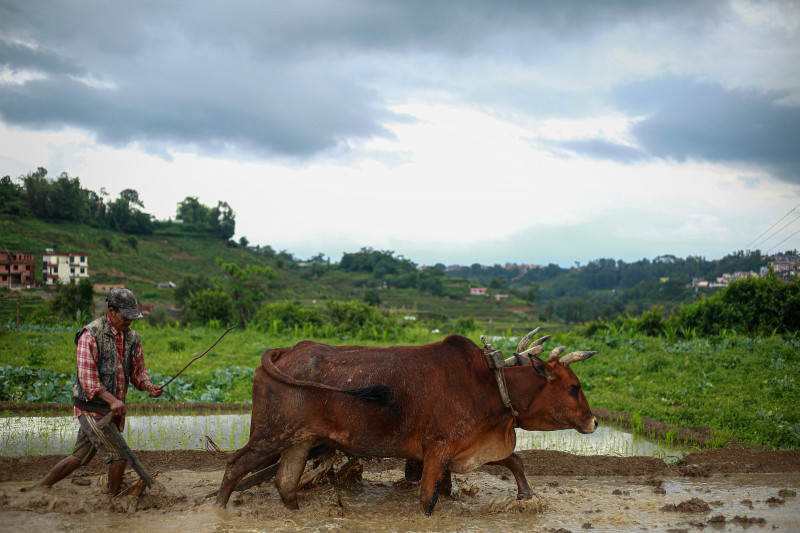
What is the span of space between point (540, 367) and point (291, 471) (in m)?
2.55

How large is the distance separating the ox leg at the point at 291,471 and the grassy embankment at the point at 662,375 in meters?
6.70

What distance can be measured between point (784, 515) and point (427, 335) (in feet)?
63.2

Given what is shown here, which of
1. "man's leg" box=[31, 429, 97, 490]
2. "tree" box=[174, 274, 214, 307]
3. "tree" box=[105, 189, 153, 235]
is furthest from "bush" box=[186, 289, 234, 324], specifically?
"tree" box=[105, 189, 153, 235]

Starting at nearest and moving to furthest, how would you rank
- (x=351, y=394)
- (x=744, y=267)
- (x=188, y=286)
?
(x=351, y=394) < (x=188, y=286) < (x=744, y=267)

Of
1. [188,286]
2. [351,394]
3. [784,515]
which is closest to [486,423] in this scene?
[351,394]

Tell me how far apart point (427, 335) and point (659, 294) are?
45769 mm

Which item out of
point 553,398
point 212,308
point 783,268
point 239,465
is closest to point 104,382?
point 239,465

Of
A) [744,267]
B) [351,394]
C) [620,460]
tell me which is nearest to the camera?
[351,394]

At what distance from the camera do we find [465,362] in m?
5.87

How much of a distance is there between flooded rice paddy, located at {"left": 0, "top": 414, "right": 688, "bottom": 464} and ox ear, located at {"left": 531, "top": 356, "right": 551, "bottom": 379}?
3578mm

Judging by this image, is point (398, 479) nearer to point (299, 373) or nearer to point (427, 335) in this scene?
point (299, 373)

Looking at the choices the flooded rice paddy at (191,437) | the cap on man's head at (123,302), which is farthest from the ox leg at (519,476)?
the cap on man's head at (123,302)

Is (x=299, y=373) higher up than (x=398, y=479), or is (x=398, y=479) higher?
(x=299, y=373)

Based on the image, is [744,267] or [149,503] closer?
[149,503]
